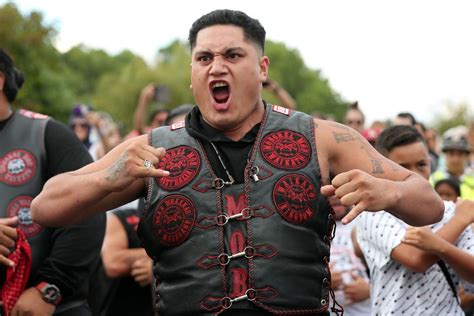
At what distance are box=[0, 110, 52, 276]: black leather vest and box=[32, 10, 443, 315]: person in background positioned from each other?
111 centimetres

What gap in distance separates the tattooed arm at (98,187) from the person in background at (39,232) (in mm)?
967

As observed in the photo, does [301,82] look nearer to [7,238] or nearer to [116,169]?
[7,238]

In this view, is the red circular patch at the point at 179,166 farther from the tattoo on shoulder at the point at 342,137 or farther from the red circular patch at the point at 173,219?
the tattoo on shoulder at the point at 342,137

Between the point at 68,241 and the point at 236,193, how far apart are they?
1549 mm

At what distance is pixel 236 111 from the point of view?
412 cm

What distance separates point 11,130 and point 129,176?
5.95 feet

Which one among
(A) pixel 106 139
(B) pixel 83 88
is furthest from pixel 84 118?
(B) pixel 83 88

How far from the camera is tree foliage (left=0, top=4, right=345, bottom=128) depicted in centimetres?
3105

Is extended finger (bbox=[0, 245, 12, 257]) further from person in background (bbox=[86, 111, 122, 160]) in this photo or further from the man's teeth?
person in background (bbox=[86, 111, 122, 160])

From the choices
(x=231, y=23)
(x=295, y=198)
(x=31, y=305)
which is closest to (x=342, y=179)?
(x=295, y=198)

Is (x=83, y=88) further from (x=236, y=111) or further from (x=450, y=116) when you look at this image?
(x=236, y=111)

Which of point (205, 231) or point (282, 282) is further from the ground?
point (205, 231)

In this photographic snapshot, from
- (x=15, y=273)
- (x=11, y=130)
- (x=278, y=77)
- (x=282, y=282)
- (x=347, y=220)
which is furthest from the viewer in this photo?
(x=278, y=77)

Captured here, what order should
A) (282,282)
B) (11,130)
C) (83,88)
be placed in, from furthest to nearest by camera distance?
1. (83,88)
2. (11,130)
3. (282,282)
